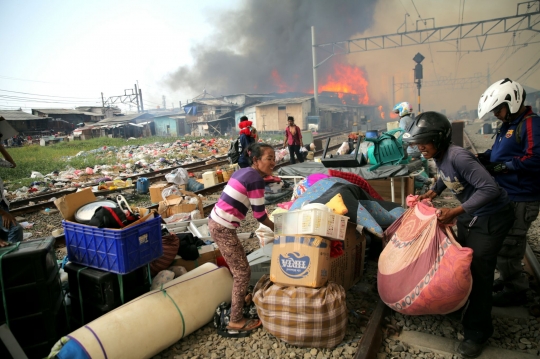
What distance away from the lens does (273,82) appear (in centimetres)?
6412

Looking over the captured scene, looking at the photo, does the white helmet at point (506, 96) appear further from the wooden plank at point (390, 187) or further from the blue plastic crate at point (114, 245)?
the wooden plank at point (390, 187)

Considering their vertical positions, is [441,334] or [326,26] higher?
[326,26]

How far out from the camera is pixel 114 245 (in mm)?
3162

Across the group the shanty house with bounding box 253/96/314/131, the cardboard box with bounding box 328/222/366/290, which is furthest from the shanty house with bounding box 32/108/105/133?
the cardboard box with bounding box 328/222/366/290

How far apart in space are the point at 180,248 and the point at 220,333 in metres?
1.35

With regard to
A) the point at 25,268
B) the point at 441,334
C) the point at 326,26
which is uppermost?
Result: the point at 326,26

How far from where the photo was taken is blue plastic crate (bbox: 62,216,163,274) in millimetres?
3158

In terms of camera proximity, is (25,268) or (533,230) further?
(533,230)

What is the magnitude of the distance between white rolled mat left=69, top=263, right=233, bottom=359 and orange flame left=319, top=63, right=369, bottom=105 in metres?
61.4

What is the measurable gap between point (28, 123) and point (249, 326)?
34626mm

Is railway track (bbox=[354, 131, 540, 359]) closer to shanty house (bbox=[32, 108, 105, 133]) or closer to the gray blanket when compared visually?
the gray blanket

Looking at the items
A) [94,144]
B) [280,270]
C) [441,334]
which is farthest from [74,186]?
[94,144]

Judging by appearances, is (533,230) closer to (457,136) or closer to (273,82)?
(457,136)

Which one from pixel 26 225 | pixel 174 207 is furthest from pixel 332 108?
pixel 26 225
